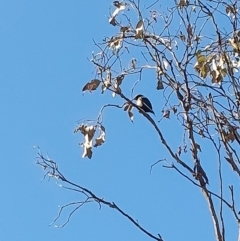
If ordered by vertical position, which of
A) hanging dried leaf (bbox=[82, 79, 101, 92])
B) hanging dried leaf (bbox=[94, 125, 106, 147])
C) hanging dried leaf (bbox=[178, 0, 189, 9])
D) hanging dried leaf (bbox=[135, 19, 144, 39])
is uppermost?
hanging dried leaf (bbox=[178, 0, 189, 9])

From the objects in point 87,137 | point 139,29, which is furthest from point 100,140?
point 139,29

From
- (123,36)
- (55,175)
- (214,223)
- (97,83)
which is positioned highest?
(123,36)

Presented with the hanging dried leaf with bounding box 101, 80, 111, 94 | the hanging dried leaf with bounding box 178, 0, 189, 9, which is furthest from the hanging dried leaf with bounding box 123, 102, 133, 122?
the hanging dried leaf with bounding box 178, 0, 189, 9

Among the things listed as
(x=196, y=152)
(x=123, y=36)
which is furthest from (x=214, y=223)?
(x=123, y=36)

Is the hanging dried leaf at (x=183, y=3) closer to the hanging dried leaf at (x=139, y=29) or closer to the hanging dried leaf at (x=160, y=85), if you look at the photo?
the hanging dried leaf at (x=139, y=29)

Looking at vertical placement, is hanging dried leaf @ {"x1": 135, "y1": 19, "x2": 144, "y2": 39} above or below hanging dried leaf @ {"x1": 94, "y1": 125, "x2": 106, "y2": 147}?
above

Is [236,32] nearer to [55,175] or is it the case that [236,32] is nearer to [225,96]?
[225,96]

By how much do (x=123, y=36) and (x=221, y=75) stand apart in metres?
0.46

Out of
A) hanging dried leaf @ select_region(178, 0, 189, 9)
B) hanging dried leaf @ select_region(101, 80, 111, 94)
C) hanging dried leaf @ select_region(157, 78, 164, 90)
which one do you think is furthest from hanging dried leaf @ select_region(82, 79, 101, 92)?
hanging dried leaf @ select_region(178, 0, 189, 9)

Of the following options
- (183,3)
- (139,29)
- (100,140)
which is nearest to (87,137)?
(100,140)

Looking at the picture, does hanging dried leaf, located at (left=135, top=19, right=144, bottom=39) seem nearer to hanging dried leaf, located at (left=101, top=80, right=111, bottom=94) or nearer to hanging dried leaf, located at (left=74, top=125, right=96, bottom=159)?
hanging dried leaf, located at (left=101, top=80, right=111, bottom=94)

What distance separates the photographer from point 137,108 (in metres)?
3.10

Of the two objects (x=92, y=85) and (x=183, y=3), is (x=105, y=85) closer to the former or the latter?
(x=92, y=85)

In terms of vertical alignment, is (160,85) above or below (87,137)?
above
